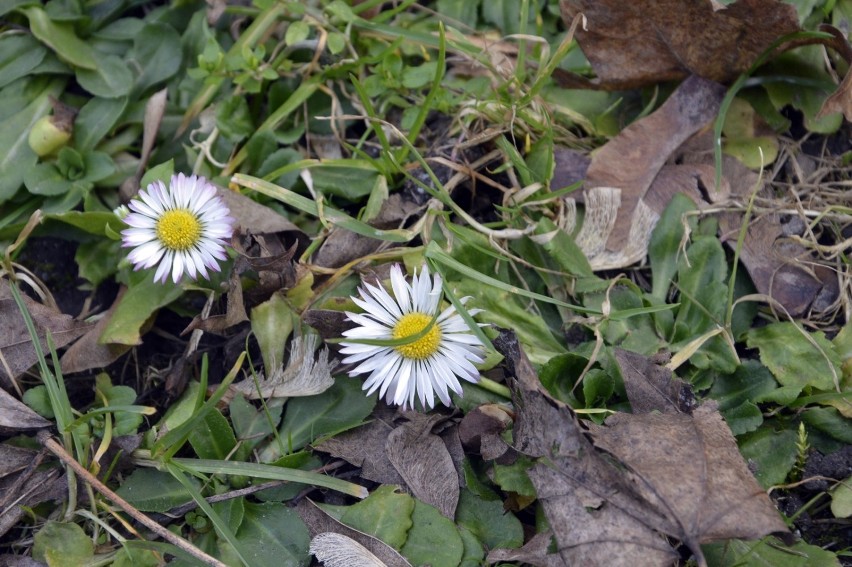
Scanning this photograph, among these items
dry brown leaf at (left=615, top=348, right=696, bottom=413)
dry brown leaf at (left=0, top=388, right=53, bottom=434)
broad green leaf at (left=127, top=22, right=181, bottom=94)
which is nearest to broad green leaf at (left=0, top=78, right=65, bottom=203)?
broad green leaf at (left=127, top=22, right=181, bottom=94)

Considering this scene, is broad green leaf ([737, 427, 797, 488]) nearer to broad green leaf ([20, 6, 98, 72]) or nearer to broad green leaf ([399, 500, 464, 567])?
broad green leaf ([399, 500, 464, 567])

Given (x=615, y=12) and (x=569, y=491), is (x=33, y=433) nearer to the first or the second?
(x=569, y=491)

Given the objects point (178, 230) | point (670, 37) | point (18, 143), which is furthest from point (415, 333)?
point (18, 143)

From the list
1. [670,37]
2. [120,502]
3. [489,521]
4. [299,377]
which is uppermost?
[670,37]

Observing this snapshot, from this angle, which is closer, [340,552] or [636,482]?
[636,482]

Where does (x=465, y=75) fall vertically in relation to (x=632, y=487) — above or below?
above

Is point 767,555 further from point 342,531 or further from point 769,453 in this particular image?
point 342,531

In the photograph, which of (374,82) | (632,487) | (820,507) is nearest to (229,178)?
(374,82)
